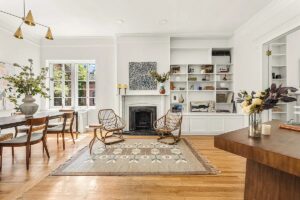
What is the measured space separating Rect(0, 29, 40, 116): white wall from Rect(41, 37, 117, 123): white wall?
0.97 ft

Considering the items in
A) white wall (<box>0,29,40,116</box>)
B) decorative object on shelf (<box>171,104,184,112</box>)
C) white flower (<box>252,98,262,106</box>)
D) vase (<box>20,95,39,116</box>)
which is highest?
white wall (<box>0,29,40,116</box>)

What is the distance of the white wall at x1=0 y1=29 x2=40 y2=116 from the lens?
473 centimetres

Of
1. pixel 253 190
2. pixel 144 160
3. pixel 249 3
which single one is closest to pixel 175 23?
pixel 249 3

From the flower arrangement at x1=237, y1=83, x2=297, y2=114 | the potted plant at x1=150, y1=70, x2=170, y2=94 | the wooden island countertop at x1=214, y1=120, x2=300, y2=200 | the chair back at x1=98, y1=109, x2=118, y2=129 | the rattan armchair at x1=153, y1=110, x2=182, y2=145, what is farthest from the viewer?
the potted plant at x1=150, y1=70, x2=170, y2=94

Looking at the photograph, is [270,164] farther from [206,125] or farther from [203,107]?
[203,107]

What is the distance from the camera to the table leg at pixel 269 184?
52.9 inches

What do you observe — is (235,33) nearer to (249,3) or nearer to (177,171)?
(249,3)

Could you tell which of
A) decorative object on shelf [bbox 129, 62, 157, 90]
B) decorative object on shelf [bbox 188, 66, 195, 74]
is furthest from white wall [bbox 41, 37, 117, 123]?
decorative object on shelf [bbox 188, 66, 195, 74]

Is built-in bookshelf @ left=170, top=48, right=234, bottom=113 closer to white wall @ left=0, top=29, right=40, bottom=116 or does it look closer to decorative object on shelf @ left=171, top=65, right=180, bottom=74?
decorative object on shelf @ left=171, top=65, right=180, bottom=74

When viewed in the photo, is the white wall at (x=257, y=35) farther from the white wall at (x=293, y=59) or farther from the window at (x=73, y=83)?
the window at (x=73, y=83)

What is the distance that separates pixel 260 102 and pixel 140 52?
15.6 ft

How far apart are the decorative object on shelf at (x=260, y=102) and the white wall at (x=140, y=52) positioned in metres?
4.37

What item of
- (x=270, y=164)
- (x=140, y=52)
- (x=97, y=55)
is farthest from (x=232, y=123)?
(x=270, y=164)

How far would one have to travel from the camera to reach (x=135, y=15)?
4617mm
